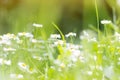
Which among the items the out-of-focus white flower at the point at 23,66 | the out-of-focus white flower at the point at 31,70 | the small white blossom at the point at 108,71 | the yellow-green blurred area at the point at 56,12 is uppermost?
the yellow-green blurred area at the point at 56,12

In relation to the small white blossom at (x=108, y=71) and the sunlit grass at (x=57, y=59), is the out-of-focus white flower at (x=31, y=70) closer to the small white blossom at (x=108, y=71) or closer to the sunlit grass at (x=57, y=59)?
the sunlit grass at (x=57, y=59)

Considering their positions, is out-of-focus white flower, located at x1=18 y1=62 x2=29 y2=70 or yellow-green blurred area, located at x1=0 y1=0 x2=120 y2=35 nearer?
out-of-focus white flower, located at x1=18 y1=62 x2=29 y2=70

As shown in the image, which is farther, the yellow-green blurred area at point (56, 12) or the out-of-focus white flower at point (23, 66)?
A: the yellow-green blurred area at point (56, 12)

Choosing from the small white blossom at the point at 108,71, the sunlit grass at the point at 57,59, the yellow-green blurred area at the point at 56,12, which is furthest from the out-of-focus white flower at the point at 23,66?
the yellow-green blurred area at the point at 56,12

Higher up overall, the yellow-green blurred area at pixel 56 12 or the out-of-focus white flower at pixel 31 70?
the yellow-green blurred area at pixel 56 12

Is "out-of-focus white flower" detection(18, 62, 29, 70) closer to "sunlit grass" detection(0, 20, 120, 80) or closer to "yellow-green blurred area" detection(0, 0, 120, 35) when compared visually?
"sunlit grass" detection(0, 20, 120, 80)

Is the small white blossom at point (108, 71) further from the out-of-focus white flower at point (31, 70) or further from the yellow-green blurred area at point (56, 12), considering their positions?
the yellow-green blurred area at point (56, 12)

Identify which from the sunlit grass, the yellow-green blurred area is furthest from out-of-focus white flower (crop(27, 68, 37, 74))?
the yellow-green blurred area

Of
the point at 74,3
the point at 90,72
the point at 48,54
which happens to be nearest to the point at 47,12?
the point at 74,3

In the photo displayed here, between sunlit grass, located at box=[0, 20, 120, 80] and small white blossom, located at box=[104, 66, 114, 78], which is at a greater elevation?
sunlit grass, located at box=[0, 20, 120, 80]

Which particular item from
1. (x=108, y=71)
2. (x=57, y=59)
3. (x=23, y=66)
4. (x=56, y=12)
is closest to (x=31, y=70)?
(x=23, y=66)

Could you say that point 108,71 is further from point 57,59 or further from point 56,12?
point 56,12
